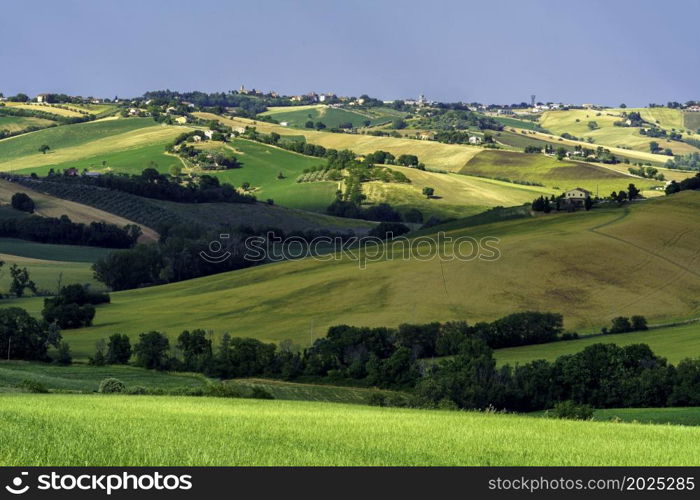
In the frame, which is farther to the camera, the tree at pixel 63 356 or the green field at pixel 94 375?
the tree at pixel 63 356

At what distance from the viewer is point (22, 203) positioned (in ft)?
585

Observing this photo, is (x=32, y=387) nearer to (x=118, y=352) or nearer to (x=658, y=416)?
(x=658, y=416)

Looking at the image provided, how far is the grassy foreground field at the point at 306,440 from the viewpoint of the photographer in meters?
20.0

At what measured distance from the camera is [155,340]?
87750 mm

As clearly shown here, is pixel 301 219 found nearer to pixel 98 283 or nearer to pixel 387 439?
pixel 98 283

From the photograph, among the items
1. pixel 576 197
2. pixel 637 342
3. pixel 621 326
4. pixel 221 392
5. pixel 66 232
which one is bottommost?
pixel 637 342

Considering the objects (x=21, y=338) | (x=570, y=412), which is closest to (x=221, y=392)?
(x=570, y=412)

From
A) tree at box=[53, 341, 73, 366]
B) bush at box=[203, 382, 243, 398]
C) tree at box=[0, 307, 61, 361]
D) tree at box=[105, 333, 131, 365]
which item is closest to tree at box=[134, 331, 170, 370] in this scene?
tree at box=[105, 333, 131, 365]

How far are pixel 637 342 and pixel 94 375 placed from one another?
136ft

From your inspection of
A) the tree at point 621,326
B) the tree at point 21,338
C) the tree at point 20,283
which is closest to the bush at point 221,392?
the tree at point 21,338

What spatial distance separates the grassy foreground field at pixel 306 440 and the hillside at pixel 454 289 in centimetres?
6704

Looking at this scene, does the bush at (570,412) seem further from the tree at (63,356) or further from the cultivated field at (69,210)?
the cultivated field at (69,210)

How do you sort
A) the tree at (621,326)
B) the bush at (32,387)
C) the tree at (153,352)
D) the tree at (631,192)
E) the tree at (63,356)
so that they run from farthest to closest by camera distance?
the tree at (631,192), the tree at (621,326), the tree at (63,356), the tree at (153,352), the bush at (32,387)

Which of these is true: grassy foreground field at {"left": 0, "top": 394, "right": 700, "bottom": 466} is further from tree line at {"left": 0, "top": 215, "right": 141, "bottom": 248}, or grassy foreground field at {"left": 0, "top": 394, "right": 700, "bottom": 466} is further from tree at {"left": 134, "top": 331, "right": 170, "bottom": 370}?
tree line at {"left": 0, "top": 215, "right": 141, "bottom": 248}
